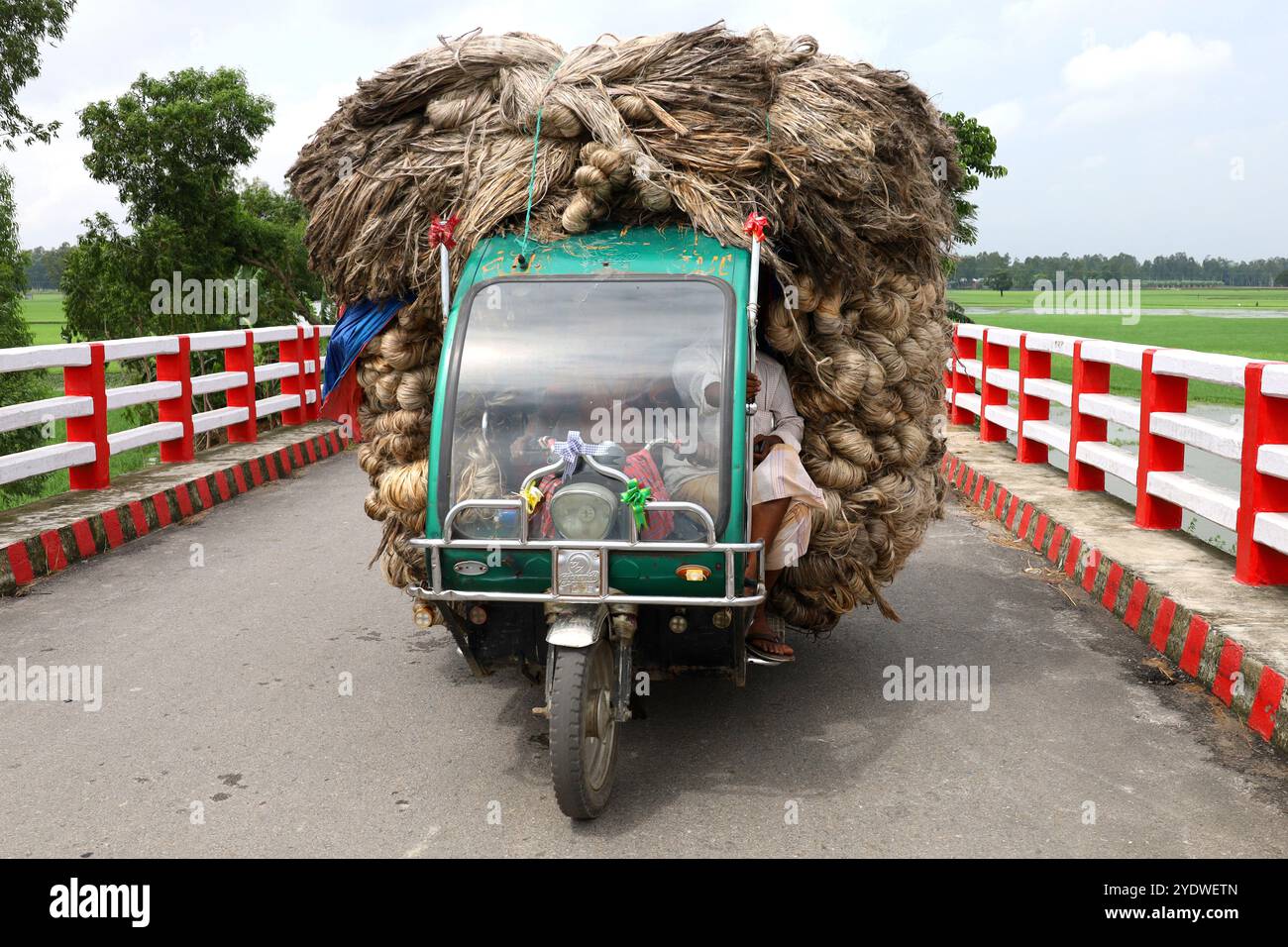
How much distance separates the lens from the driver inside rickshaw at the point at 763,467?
4.74 meters

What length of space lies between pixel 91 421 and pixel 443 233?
5602mm

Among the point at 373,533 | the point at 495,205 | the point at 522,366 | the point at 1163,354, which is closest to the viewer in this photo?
the point at 522,366

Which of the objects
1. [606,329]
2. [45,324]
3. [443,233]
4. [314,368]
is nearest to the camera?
[606,329]

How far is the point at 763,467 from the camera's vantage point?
511 cm

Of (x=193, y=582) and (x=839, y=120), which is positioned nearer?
(x=839, y=120)

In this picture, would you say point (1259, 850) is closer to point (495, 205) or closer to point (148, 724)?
point (495, 205)

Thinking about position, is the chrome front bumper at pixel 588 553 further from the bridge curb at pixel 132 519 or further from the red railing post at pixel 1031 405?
the red railing post at pixel 1031 405

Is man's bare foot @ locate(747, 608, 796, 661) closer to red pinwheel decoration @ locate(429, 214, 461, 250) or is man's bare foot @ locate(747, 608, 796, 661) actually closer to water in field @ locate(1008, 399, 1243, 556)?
red pinwheel decoration @ locate(429, 214, 461, 250)

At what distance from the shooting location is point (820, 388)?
215 inches

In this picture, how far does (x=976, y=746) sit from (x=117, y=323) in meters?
20.8

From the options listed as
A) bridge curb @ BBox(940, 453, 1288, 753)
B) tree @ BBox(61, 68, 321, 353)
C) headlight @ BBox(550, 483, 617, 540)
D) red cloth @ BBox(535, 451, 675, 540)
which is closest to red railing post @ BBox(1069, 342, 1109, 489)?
bridge curb @ BBox(940, 453, 1288, 753)

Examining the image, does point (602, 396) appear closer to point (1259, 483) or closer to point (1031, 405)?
point (1259, 483)

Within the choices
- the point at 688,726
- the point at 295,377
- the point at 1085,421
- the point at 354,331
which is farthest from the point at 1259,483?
the point at 295,377
